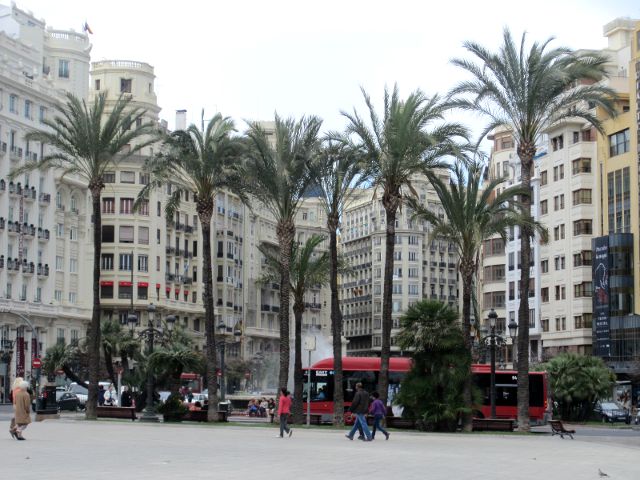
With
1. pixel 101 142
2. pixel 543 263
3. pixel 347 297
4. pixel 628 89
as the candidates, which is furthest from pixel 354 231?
pixel 101 142

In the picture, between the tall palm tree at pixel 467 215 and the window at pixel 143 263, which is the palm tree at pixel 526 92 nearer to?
the tall palm tree at pixel 467 215

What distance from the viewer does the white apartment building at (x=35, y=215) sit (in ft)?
295

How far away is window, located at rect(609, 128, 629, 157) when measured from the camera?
89500 millimetres

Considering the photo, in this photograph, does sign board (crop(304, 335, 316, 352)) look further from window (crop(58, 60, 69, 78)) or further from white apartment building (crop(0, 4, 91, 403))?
window (crop(58, 60, 69, 78))

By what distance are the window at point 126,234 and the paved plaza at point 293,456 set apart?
69324 mm

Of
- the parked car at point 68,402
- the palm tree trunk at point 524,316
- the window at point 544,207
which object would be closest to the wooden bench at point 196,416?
the palm tree trunk at point 524,316

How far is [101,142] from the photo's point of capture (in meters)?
48.6

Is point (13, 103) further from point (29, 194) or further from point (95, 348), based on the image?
point (95, 348)

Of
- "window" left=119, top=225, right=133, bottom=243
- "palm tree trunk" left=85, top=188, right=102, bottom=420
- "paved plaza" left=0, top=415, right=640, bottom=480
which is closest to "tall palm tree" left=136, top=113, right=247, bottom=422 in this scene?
"palm tree trunk" left=85, top=188, right=102, bottom=420

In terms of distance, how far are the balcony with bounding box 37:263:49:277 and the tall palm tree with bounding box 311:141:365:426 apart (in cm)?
5166

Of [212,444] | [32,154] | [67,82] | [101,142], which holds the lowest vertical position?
[212,444]

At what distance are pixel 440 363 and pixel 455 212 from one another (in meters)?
6.20

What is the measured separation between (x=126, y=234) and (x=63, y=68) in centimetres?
1598

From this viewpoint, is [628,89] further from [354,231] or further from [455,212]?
[354,231]
